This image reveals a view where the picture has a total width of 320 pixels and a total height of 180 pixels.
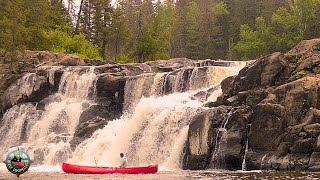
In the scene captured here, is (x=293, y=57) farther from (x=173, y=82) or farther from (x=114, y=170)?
(x=114, y=170)

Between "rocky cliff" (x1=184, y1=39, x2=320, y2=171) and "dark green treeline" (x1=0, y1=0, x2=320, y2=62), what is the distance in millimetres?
24794

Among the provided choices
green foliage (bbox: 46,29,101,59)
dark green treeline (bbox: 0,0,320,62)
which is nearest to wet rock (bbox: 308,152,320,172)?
dark green treeline (bbox: 0,0,320,62)

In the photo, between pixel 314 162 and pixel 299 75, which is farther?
pixel 299 75

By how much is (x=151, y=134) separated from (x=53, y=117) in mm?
11717

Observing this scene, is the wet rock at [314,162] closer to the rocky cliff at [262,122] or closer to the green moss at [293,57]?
the rocky cliff at [262,122]

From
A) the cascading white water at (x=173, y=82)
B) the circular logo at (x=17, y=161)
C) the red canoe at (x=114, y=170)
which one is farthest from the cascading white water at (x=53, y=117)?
the circular logo at (x=17, y=161)

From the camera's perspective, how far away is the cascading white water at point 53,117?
114 ft

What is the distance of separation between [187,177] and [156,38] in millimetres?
42150

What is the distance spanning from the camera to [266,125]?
81.3 ft

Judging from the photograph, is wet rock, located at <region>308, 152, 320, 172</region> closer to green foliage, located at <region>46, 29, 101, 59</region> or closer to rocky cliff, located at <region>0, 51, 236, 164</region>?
rocky cliff, located at <region>0, 51, 236, 164</region>

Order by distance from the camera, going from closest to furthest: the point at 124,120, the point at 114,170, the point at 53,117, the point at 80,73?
the point at 114,170 < the point at 124,120 < the point at 53,117 < the point at 80,73

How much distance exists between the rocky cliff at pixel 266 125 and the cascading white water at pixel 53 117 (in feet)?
37.9

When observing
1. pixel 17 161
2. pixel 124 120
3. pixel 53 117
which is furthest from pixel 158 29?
pixel 17 161

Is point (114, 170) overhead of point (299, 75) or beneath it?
beneath
